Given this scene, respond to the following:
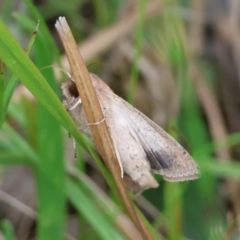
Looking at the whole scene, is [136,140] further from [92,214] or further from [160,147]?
[92,214]

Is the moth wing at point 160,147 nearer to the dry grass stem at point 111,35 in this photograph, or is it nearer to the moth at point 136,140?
the moth at point 136,140

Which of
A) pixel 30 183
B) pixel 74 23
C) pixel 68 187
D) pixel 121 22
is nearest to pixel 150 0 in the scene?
pixel 121 22

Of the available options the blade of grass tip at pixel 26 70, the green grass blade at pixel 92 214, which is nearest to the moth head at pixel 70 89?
the blade of grass tip at pixel 26 70

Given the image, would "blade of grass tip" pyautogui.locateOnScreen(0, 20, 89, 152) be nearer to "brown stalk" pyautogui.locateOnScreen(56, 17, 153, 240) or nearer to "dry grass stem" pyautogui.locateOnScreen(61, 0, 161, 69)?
"brown stalk" pyautogui.locateOnScreen(56, 17, 153, 240)

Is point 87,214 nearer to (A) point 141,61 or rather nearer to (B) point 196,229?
(B) point 196,229

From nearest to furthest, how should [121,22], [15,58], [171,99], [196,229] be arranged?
[15,58] < [196,229] < [171,99] < [121,22]

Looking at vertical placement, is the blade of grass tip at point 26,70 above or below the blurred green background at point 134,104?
above
